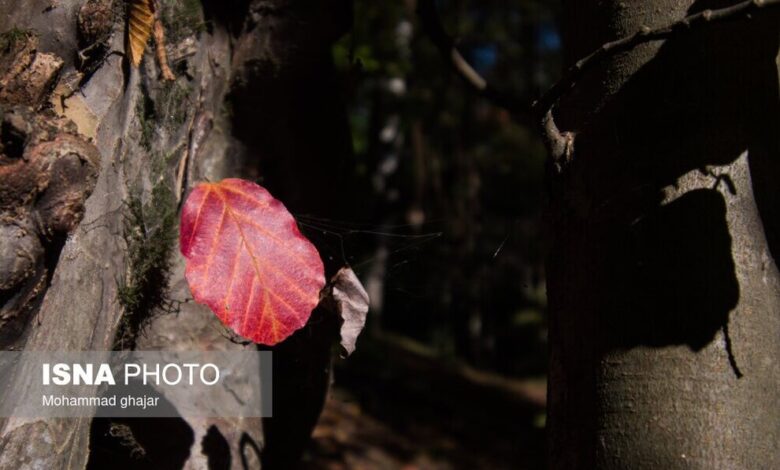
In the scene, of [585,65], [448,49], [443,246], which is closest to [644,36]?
[585,65]

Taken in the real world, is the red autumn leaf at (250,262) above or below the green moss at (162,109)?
below

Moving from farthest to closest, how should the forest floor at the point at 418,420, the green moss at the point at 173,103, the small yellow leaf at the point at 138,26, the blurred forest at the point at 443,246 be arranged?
the forest floor at the point at 418,420
the blurred forest at the point at 443,246
the green moss at the point at 173,103
the small yellow leaf at the point at 138,26

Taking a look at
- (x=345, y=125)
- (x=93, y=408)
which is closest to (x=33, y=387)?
(x=93, y=408)

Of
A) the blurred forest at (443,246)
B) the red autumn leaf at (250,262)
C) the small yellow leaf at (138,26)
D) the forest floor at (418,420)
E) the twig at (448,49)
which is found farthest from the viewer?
the forest floor at (418,420)

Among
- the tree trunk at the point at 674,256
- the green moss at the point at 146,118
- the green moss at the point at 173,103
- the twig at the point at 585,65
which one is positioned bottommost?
the tree trunk at the point at 674,256

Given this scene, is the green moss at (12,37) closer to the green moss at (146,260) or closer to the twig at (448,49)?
the green moss at (146,260)

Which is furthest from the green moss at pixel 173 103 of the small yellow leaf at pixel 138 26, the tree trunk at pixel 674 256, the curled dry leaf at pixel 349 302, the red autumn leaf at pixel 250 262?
the tree trunk at pixel 674 256

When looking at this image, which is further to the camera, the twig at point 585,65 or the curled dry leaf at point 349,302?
the curled dry leaf at point 349,302
